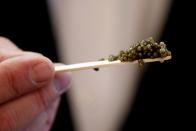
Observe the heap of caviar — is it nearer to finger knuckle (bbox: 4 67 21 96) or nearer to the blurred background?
finger knuckle (bbox: 4 67 21 96)

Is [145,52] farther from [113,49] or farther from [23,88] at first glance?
[113,49]

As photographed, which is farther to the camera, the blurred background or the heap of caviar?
the blurred background

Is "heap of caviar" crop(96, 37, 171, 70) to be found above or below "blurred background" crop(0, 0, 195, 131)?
above

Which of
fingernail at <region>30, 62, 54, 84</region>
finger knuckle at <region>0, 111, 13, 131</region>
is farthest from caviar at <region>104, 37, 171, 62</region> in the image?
finger knuckle at <region>0, 111, 13, 131</region>

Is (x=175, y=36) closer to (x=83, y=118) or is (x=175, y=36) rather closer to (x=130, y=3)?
(x=130, y=3)

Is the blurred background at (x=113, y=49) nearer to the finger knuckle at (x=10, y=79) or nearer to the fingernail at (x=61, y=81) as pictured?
the fingernail at (x=61, y=81)

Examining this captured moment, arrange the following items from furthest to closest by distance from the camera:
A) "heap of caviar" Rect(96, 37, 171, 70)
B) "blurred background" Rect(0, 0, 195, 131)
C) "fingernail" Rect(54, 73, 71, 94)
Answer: "blurred background" Rect(0, 0, 195, 131), "fingernail" Rect(54, 73, 71, 94), "heap of caviar" Rect(96, 37, 171, 70)

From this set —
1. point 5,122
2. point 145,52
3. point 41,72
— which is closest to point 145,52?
point 145,52

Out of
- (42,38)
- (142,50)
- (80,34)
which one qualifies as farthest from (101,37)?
(142,50)
